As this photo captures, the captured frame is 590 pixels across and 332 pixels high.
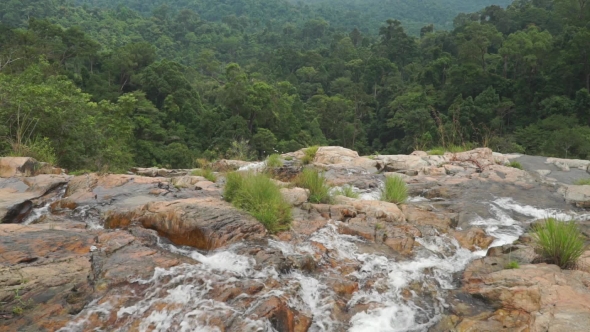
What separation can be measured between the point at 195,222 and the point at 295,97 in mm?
35615

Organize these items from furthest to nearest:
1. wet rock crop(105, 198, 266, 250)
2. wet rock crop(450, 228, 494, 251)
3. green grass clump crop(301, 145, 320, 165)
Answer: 1. green grass clump crop(301, 145, 320, 165)
2. wet rock crop(450, 228, 494, 251)
3. wet rock crop(105, 198, 266, 250)

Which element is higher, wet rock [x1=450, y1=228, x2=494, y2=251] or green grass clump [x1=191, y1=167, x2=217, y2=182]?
green grass clump [x1=191, y1=167, x2=217, y2=182]

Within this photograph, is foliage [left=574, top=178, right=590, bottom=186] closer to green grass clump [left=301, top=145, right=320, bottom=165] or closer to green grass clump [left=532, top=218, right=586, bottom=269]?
green grass clump [left=532, top=218, right=586, bottom=269]

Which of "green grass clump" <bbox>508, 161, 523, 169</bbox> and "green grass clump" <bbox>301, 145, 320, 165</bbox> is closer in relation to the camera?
"green grass clump" <bbox>508, 161, 523, 169</bbox>

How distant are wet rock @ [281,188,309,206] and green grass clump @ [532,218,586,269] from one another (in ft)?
11.2

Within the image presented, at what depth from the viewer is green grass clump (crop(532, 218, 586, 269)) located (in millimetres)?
4715

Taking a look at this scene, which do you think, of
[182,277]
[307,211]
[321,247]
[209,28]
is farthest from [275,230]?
[209,28]

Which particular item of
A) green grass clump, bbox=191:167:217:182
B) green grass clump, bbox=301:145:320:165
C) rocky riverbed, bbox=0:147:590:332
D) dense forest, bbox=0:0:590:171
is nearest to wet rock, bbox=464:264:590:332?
rocky riverbed, bbox=0:147:590:332

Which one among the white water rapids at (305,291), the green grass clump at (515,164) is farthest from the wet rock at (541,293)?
the green grass clump at (515,164)

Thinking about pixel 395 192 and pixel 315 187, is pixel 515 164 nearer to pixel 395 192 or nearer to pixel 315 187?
pixel 395 192

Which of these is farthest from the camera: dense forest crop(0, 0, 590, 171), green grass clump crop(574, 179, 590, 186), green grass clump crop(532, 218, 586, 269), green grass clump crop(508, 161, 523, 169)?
dense forest crop(0, 0, 590, 171)

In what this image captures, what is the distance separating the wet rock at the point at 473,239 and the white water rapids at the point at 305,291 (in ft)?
1.43

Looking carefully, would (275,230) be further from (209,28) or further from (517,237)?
(209,28)

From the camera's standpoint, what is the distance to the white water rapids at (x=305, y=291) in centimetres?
376
